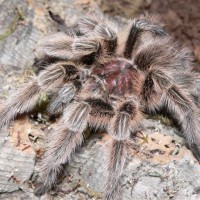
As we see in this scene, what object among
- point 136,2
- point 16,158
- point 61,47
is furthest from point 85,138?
point 136,2

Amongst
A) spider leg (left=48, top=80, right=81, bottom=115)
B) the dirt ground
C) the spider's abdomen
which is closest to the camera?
spider leg (left=48, top=80, right=81, bottom=115)

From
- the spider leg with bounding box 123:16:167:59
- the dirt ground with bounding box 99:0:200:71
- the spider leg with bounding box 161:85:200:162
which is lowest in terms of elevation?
the dirt ground with bounding box 99:0:200:71

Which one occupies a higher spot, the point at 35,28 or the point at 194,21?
the point at 35,28

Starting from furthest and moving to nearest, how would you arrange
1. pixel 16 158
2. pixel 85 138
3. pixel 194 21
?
pixel 194 21 → pixel 85 138 → pixel 16 158

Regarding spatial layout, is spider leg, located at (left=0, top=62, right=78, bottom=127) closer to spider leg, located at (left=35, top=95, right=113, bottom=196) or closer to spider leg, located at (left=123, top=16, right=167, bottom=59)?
spider leg, located at (left=35, top=95, right=113, bottom=196)

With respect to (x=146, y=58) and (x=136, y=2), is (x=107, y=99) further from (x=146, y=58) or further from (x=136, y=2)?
(x=136, y=2)

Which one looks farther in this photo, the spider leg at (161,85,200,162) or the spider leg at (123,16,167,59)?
the spider leg at (123,16,167,59)

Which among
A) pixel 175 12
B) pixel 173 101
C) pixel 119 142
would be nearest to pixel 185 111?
pixel 173 101

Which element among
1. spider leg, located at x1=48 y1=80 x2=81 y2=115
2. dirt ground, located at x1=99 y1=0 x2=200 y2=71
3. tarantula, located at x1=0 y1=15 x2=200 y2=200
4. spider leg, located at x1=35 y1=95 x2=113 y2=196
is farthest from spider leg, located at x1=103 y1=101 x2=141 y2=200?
dirt ground, located at x1=99 y1=0 x2=200 y2=71

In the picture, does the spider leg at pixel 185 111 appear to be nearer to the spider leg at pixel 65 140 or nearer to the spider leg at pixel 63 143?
the spider leg at pixel 65 140
